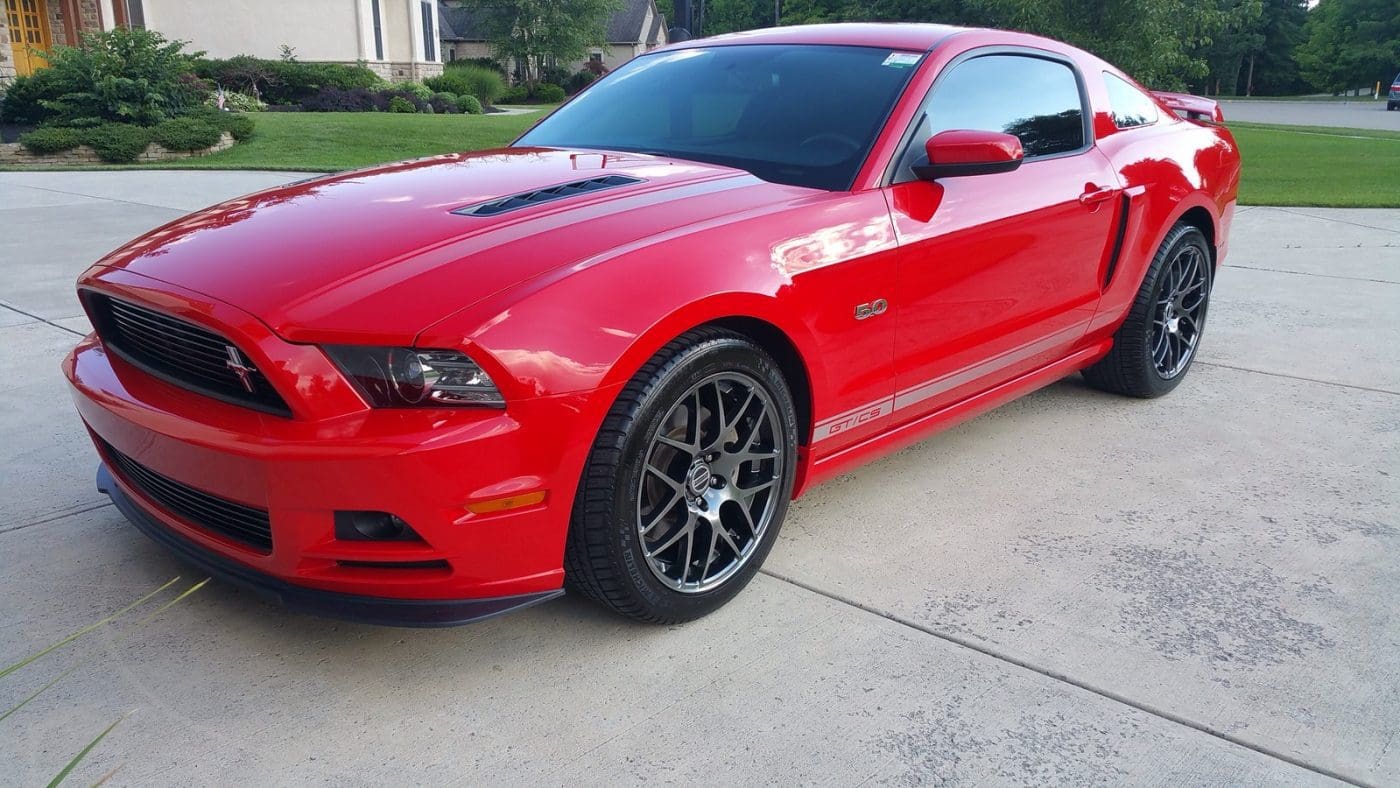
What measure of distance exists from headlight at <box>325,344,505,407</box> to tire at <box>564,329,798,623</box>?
0.33 meters

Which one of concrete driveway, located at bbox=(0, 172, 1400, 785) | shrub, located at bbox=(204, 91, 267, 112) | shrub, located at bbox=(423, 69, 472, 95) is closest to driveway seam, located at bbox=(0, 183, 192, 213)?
concrete driveway, located at bbox=(0, 172, 1400, 785)

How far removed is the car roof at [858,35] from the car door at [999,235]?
155 millimetres

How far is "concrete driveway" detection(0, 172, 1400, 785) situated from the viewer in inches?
87.7

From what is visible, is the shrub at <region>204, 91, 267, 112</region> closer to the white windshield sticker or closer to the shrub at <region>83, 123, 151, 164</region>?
the shrub at <region>83, 123, 151, 164</region>

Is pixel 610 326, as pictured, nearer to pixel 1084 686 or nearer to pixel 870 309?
pixel 870 309

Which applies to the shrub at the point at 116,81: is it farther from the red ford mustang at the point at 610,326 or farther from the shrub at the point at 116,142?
the red ford mustang at the point at 610,326

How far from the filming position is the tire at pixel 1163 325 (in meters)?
4.42

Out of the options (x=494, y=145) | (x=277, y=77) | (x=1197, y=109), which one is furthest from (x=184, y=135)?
(x=1197, y=109)

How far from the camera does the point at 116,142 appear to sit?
15016 mm

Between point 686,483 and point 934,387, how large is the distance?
1088 mm

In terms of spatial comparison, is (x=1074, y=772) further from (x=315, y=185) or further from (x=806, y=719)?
(x=315, y=185)

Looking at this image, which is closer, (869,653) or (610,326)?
(610,326)

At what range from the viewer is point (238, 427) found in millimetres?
2264

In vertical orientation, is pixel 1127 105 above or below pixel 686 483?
above
